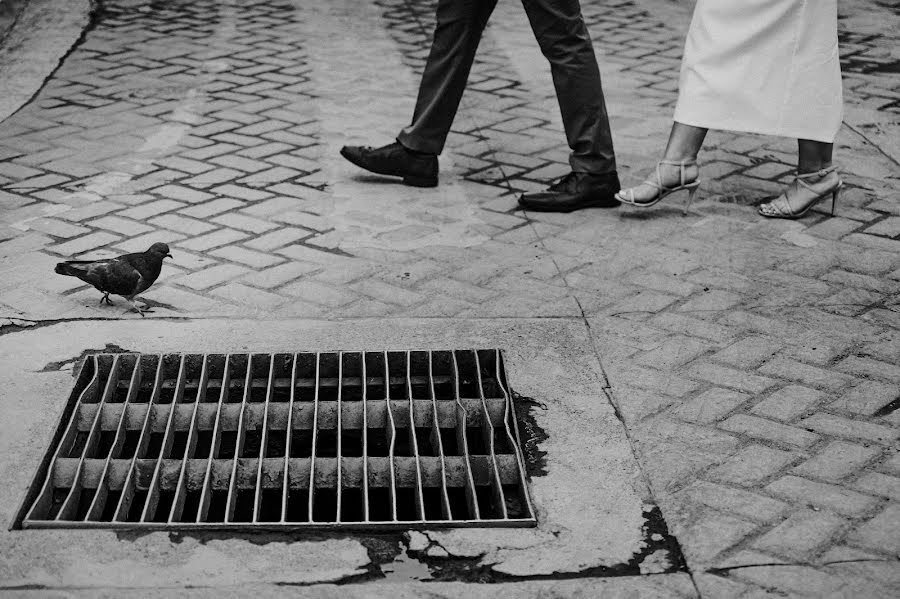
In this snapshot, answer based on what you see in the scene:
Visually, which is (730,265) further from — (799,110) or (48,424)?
(48,424)

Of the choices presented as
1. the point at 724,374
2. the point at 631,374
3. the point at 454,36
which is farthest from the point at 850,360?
the point at 454,36

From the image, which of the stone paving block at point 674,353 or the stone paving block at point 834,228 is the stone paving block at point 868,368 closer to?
the stone paving block at point 674,353

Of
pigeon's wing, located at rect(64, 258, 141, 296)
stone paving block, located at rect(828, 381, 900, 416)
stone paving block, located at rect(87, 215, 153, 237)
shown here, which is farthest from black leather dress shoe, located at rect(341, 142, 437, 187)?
stone paving block, located at rect(828, 381, 900, 416)

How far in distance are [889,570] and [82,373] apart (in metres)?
2.21

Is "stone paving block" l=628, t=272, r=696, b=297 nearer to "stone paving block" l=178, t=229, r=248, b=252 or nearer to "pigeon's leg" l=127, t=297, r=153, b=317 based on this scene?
"stone paving block" l=178, t=229, r=248, b=252

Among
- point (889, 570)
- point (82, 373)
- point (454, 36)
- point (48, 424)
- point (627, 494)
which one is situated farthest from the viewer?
point (454, 36)

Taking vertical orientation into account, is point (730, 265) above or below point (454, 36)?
below

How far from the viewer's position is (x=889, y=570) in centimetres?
233

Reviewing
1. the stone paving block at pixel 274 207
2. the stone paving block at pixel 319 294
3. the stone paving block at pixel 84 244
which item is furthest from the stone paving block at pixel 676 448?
the stone paving block at pixel 84 244

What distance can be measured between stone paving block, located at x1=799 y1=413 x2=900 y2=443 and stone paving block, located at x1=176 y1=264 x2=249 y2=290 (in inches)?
79.5

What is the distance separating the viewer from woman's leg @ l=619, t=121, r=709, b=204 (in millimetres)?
4414

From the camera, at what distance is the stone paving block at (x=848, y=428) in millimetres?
2869

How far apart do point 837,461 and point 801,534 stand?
0.37 m

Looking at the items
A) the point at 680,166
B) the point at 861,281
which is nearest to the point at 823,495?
the point at 861,281
